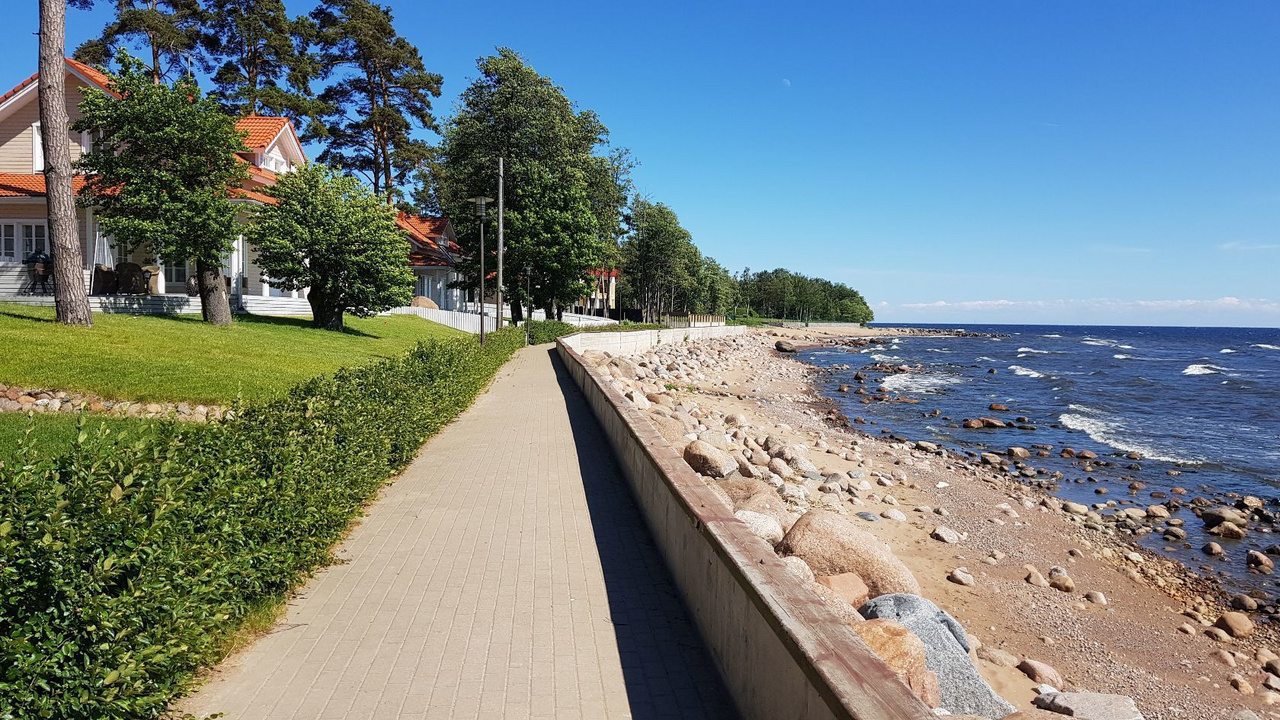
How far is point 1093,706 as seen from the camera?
19.0ft

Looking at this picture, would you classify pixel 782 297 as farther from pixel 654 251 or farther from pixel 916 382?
pixel 916 382

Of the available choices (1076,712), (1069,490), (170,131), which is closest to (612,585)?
(1076,712)

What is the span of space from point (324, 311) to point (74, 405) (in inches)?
642

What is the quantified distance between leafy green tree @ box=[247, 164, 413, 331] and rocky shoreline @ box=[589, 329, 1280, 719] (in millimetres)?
13580

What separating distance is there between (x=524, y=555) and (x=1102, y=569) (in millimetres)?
9035

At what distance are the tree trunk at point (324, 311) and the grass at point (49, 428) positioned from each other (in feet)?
53.4

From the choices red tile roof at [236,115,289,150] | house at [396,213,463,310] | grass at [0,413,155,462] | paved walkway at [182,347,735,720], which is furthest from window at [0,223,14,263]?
paved walkway at [182,347,735,720]

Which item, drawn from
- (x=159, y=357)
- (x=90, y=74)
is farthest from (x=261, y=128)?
(x=159, y=357)

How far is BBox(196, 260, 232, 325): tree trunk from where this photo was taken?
21.8 m

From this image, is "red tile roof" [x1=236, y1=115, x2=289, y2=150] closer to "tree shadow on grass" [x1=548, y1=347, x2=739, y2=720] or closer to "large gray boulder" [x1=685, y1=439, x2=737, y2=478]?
"large gray boulder" [x1=685, y1=439, x2=737, y2=478]

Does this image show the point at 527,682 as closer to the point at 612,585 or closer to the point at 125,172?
the point at 612,585

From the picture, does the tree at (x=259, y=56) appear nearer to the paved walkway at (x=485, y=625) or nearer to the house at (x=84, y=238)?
the house at (x=84, y=238)

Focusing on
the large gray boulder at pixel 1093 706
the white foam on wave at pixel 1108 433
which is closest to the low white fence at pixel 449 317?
the white foam on wave at pixel 1108 433

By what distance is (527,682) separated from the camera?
4438mm
